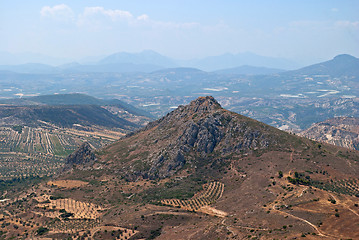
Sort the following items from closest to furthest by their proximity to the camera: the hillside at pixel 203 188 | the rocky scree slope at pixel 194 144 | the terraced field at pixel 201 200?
the hillside at pixel 203 188 < the terraced field at pixel 201 200 < the rocky scree slope at pixel 194 144

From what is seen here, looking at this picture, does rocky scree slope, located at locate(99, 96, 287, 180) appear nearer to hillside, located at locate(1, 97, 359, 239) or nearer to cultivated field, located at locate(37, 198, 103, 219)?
hillside, located at locate(1, 97, 359, 239)

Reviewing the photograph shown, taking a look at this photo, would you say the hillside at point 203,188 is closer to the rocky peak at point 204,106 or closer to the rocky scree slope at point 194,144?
the rocky scree slope at point 194,144

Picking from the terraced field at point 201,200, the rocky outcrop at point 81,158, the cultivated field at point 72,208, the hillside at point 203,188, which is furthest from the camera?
the rocky outcrop at point 81,158

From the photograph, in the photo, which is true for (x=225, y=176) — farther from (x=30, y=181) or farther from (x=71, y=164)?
(x=30, y=181)

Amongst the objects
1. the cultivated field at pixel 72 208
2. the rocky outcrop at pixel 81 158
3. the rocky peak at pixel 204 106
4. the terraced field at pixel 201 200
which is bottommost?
the cultivated field at pixel 72 208

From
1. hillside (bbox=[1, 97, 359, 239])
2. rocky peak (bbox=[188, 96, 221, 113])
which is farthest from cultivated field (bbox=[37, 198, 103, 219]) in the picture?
rocky peak (bbox=[188, 96, 221, 113])

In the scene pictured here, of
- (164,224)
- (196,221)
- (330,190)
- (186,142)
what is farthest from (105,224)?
(330,190)

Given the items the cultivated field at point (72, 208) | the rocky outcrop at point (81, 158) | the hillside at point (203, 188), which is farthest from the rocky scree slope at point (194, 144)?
the cultivated field at point (72, 208)

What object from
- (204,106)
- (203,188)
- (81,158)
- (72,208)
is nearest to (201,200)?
(203,188)

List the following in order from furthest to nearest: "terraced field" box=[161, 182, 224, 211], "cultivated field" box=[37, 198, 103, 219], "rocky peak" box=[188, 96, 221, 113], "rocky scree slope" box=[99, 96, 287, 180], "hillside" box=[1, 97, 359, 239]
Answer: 1. "rocky peak" box=[188, 96, 221, 113]
2. "rocky scree slope" box=[99, 96, 287, 180]
3. "cultivated field" box=[37, 198, 103, 219]
4. "terraced field" box=[161, 182, 224, 211]
5. "hillside" box=[1, 97, 359, 239]
